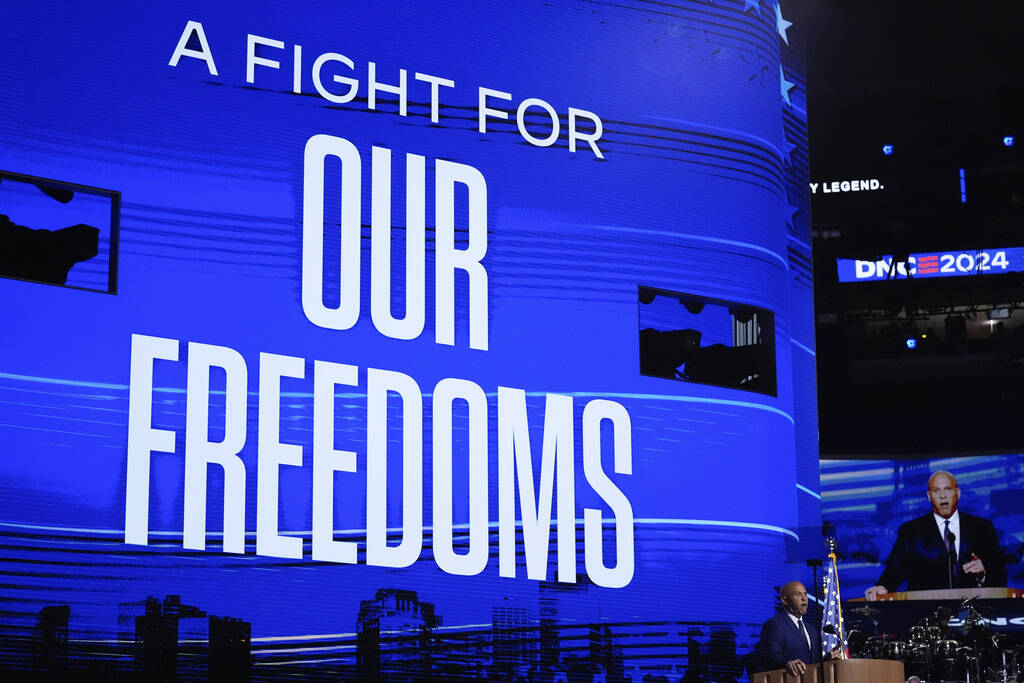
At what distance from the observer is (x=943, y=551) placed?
642 inches

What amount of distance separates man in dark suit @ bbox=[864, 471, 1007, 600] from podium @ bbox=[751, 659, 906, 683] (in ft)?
30.0

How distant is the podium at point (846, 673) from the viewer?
7113 millimetres

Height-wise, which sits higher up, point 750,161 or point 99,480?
point 750,161

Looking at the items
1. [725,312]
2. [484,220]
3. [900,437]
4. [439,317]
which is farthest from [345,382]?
[900,437]

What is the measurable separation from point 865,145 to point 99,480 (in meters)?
12.3

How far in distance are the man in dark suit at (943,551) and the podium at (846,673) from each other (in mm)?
9149

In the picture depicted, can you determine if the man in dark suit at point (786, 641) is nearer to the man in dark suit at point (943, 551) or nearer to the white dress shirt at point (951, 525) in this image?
the man in dark suit at point (943, 551)

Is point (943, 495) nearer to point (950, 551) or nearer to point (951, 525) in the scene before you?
point (951, 525)

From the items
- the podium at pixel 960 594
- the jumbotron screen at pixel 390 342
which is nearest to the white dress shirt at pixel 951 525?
the podium at pixel 960 594

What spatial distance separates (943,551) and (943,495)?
2.16ft

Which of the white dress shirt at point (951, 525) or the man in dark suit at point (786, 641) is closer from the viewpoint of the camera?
the man in dark suit at point (786, 641)

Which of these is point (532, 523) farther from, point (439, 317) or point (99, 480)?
point (99, 480)

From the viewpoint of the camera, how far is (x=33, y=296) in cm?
776

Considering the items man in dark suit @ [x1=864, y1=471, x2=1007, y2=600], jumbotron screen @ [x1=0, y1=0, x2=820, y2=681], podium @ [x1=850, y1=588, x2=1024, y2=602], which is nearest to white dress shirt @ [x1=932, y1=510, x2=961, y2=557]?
man in dark suit @ [x1=864, y1=471, x2=1007, y2=600]
